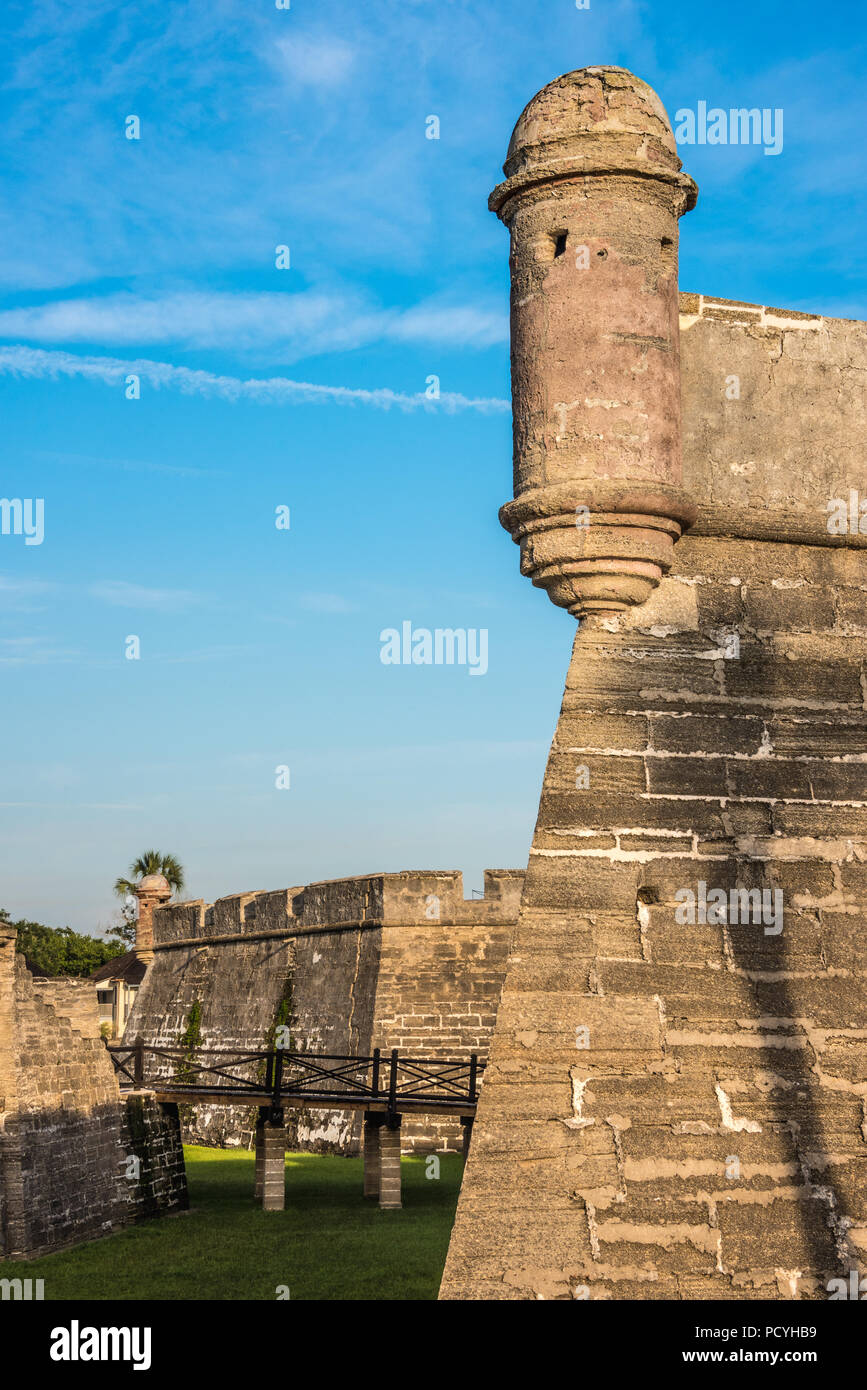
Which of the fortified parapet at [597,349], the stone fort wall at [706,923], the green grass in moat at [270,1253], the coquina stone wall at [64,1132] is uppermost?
the fortified parapet at [597,349]

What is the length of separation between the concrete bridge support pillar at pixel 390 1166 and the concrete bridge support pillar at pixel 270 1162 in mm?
1182

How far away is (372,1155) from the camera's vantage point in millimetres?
17922

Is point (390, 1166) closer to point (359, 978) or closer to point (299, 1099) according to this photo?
point (299, 1099)

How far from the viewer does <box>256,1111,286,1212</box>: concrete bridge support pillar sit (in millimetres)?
17078

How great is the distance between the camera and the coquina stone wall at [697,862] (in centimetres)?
479

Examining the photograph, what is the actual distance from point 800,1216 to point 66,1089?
11.6 metres

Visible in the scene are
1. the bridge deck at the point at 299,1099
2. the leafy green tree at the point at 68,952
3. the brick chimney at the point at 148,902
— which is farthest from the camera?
the leafy green tree at the point at 68,952

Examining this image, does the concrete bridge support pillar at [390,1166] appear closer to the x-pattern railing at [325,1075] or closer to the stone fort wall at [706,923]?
the x-pattern railing at [325,1075]

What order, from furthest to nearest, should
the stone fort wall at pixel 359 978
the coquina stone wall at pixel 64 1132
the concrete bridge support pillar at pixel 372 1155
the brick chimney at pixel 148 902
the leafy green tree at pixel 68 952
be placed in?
the leafy green tree at pixel 68 952 < the brick chimney at pixel 148 902 < the stone fort wall at pixel 359 978 < the concrete bridge support pillar at pixel 372 1155 < the coquina stone wall at pixel 64 1132

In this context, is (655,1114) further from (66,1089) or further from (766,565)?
(66,1089)

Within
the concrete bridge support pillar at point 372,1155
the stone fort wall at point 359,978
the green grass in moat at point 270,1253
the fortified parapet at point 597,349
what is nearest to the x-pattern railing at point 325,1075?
the concrete bridge support pillar at point 372,1155

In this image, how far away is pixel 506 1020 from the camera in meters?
4.93

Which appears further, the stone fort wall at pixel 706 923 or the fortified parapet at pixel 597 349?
the fortified parapet at pixel 597 349

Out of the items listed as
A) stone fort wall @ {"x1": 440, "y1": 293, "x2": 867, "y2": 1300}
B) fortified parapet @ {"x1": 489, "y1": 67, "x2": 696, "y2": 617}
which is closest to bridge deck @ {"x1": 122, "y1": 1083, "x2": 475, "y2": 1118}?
stone fort wall @ {"x1": 440, "y1": 293, "x2": 867, "y2": 1300}
